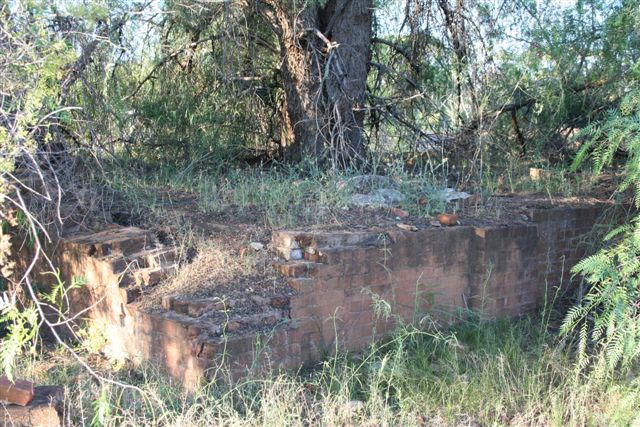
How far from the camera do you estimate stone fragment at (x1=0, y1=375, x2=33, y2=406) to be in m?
3.55

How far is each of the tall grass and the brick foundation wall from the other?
0.19m

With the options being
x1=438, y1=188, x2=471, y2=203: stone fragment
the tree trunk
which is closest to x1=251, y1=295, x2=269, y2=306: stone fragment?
x1=438, y1=188, x2=471, y2=203: stone fragment

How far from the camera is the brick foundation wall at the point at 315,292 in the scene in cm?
461

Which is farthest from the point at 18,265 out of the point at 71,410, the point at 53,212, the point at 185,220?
the point at 71,410

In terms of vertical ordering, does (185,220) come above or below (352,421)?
above

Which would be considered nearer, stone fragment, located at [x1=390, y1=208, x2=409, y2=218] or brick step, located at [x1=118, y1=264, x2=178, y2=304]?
brick step, located at [x1=118, y1=264, x2=178, y2=304]

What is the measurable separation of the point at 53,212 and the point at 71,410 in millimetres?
2321

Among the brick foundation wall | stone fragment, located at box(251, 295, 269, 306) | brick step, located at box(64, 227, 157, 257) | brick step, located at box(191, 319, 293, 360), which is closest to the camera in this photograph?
brick step, located at box(191, 319, 293, 360)

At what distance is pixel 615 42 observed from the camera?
6.50 metres

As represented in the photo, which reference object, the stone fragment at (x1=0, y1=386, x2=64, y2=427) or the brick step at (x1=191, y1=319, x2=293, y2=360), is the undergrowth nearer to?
the brick step at (x1=191, y1=319, x2=293, y2=360)

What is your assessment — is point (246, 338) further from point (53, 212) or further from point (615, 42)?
point (615, 42)

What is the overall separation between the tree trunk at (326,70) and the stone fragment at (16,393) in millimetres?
4237

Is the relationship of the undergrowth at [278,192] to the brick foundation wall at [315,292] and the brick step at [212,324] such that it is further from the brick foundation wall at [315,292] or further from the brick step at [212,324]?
the brick step at [212,324]

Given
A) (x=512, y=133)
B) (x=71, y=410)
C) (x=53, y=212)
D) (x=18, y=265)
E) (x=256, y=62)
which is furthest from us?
(x=512, y=133)
